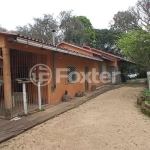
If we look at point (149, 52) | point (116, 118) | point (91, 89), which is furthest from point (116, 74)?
point (116, 118)

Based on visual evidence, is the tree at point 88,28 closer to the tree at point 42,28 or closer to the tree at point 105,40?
the tree at point 105,40

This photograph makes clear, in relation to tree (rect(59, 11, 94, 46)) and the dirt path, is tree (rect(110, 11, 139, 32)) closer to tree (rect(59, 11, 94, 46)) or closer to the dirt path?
tree (rect(59, 11, 94, 46))

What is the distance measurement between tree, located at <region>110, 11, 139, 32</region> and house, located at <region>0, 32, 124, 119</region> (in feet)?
74.4

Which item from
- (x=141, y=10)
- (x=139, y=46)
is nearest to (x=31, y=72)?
(x=139, y=46)

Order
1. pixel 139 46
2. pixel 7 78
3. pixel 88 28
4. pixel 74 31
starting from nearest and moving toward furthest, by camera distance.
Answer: pixel 7 78 < pixel 139 46 < pixel 74 31 < pixel 88 28

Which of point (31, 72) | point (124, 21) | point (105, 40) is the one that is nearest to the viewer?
point (31, 72)

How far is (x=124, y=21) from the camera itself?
34.1 m

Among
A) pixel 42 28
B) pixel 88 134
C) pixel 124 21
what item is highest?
pixel 124 21

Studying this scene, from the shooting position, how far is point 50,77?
9695 millimetres

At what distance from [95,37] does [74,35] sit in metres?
6.01

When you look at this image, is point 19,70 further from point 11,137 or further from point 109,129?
point 109,129

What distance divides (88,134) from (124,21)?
104 feet

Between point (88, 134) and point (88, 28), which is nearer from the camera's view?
point (88, 134)

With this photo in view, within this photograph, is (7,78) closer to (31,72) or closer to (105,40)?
(31,72)
